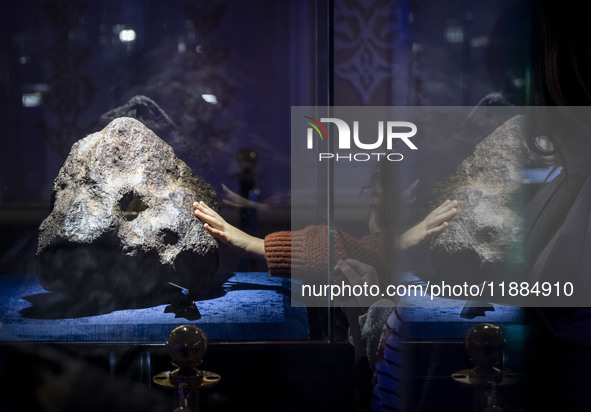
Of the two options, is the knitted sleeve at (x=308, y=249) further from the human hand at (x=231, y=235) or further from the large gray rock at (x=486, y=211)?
the large gray rock at (x=486, y=211)

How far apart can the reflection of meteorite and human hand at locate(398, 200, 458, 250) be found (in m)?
0.48

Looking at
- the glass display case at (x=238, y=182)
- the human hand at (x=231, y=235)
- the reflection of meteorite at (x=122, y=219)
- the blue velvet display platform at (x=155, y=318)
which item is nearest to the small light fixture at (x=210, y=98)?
the glass display case at (x=238, y=182)

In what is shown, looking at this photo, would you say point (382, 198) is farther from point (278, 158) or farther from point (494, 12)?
point (494, 12)

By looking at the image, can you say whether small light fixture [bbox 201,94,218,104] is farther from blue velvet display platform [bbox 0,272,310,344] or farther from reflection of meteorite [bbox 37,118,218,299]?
blue velvet display platform [bbox 0,272,310,344]

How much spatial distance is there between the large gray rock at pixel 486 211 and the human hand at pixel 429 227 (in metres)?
0.02

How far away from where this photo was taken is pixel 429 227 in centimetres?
150

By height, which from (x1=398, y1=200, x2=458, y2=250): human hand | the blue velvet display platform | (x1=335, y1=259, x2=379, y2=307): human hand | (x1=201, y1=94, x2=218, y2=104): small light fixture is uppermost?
(x1=201, y1=94, x2=218, y2=104): small light fixture

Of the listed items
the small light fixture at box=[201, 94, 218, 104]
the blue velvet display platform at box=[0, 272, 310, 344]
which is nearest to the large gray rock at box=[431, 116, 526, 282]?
the blue velvet display platform at box=[0, 272, 310, 344]

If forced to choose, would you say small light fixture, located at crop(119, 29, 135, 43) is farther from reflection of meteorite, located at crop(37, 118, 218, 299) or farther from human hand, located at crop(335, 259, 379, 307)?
human hand, located at crop(335, 259, 379, 307)

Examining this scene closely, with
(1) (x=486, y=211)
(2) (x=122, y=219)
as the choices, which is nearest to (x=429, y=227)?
(1) (x=486, y=211)

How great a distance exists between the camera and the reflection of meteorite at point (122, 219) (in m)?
1.40

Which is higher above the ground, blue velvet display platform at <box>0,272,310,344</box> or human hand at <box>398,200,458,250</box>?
human hand at <box>398,200,458,250</box>

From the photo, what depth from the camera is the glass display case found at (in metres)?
1.42

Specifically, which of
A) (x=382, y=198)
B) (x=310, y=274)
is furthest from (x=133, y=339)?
(x=382, y=198)
